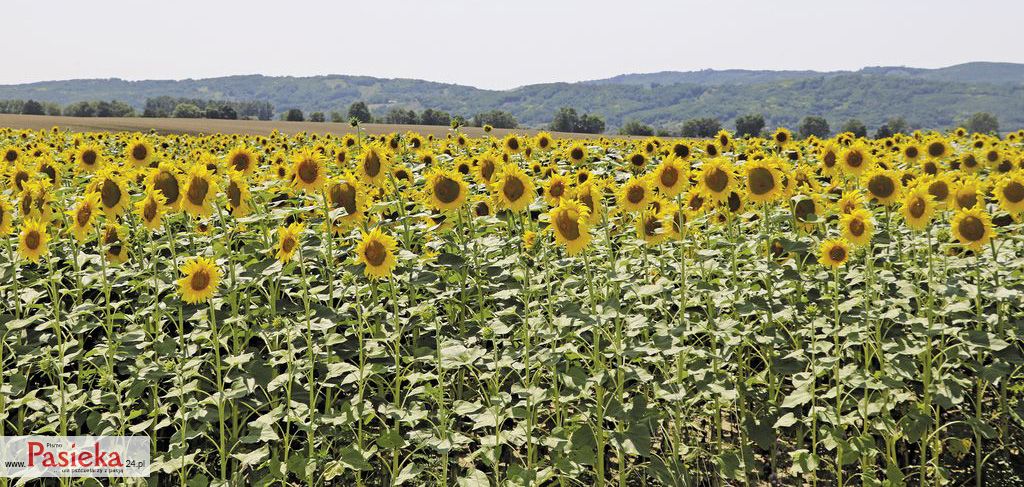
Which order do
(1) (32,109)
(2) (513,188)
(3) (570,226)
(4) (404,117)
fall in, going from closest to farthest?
(3) (570,226) → (2) (513,188) → (1) (32,109) → (4) (404,117)

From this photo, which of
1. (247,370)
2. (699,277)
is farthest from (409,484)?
(699,277)

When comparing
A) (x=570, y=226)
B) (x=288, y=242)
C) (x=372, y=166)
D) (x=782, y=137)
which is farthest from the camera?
(x=782, y=137)

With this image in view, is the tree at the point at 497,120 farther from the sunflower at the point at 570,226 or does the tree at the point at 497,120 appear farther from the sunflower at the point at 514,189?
the sunflower at the point at 570,226

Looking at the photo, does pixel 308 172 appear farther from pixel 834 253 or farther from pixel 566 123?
pixel 566 123

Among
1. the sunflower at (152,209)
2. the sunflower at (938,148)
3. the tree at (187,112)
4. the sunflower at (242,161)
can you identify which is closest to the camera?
the sunflower at (152,209)

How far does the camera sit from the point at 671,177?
16.8 ft

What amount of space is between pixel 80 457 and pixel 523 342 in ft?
9.30

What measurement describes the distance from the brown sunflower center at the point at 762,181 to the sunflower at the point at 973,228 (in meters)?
1.20

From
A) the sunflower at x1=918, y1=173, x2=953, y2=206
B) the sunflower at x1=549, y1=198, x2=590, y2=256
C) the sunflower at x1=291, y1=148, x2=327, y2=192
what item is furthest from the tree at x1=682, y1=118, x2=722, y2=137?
the sunflower at x1=549, y1=198, x2=590, y2=256

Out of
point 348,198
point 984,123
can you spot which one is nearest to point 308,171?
point 348,198

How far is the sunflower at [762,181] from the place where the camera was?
5430mm

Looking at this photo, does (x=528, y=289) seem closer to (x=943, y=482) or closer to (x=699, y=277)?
(x=699, y=277)

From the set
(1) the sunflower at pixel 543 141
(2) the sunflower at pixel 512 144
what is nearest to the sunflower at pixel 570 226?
(2) the sunflower at pixel 512 144

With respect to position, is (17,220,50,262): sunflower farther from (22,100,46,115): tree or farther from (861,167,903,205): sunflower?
(22,100,46,115): tree
